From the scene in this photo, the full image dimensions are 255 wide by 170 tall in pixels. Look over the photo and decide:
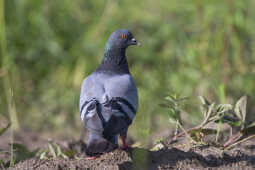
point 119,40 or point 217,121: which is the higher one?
point 119,40

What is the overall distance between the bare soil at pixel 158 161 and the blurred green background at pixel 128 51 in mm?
1972

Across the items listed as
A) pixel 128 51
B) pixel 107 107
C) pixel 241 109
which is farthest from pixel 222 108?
pixel 128 51

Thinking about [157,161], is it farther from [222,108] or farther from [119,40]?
[119,40]

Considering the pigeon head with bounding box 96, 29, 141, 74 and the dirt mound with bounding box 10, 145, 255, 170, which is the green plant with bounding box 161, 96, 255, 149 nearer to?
the dirt mound with bounding box 10, 145, 255, 170

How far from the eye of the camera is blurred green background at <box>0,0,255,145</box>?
205 inches

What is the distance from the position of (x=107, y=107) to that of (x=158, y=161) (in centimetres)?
48

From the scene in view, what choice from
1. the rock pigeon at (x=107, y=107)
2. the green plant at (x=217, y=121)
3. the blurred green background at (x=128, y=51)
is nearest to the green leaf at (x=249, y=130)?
the green plant at (x=217, y=121)

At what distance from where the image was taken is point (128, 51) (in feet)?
20.9

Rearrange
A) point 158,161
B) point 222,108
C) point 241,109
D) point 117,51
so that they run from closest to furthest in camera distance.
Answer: point 158,161, point 222,108, point 241,109, point 117,51

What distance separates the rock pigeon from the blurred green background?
1.57 meters

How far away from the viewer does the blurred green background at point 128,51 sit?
5.20 meters

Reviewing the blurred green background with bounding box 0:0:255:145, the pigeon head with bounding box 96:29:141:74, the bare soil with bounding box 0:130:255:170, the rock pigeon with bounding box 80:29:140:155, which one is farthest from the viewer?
the blurred green background with bounding box 0:0:255:145

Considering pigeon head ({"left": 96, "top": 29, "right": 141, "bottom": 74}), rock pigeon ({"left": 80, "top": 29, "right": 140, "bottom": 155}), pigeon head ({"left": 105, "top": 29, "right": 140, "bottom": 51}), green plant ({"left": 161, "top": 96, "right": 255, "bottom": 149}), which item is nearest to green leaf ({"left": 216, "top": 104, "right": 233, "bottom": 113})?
green plant ({"left": 161, "top": 96, "right": 255, "bottom": 149})

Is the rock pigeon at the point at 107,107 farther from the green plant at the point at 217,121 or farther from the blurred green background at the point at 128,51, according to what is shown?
the blurred green background at the point at 128,51
